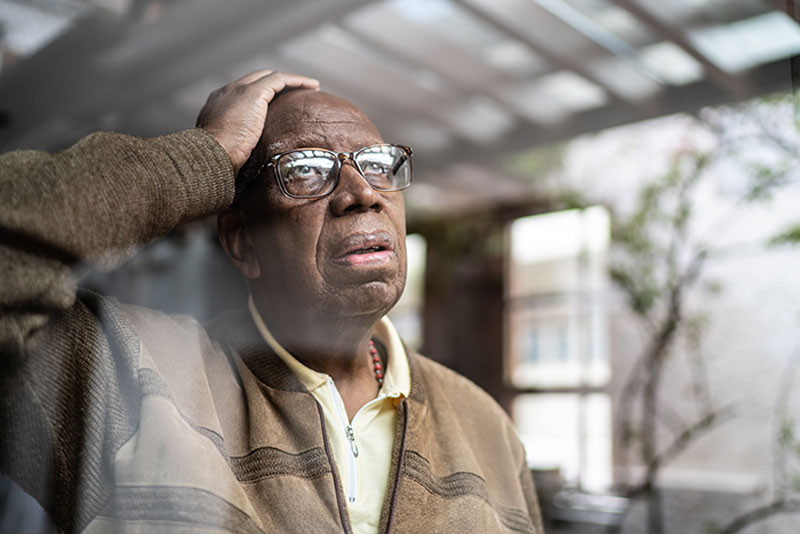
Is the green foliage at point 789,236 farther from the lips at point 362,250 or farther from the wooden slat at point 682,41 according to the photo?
the lips at point 362,250

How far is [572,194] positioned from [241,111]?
153cm

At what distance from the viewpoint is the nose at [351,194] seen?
0.71 meters

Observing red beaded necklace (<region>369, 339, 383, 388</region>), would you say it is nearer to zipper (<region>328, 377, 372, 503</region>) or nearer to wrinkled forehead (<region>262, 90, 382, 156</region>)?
zipper (<region>328, 377, 372, 503</region>)

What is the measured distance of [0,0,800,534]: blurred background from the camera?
1156mm

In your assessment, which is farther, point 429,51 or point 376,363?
point 429,51

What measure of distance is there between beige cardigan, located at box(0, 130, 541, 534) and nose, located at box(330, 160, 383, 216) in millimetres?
107

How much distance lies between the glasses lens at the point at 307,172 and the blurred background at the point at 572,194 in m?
0.17

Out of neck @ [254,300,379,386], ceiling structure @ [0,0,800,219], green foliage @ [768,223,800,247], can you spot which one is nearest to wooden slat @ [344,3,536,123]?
ceiling structure @ [0,0,800,219]

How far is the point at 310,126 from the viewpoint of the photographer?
74cm

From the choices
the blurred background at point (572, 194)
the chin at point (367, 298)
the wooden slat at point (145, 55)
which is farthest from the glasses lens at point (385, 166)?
the wooden slat at point (145, 55)

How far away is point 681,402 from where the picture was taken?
1.88 m

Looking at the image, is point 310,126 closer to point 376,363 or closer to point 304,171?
point 304,171

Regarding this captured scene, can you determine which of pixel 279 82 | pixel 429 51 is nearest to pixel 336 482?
pixel 279 82

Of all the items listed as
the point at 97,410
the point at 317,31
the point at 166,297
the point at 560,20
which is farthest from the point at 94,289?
the point at 560,20
